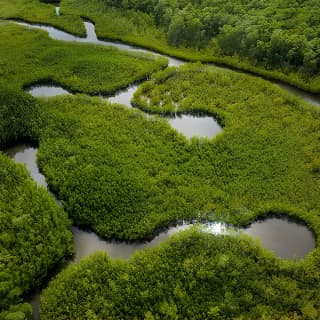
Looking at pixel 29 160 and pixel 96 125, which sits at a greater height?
pixel 96 125

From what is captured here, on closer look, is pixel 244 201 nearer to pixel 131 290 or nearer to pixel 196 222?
pixel 196 222

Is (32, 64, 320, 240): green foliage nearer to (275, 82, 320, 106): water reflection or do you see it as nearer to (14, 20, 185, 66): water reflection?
(275, 82, 320, 106): water reflection

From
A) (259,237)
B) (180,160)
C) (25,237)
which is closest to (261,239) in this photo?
(259,237)

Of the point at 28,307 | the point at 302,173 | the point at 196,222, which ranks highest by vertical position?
the point at 302,173

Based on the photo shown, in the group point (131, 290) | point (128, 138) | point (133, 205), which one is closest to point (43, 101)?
point (128, 138)

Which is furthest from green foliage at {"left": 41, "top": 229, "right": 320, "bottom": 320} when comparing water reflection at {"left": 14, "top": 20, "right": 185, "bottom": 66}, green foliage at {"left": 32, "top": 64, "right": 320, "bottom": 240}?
water reflection at {"left": 14, "top": 20, "right": 185, "bottom": 66}

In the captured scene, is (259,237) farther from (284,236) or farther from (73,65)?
(73,65)

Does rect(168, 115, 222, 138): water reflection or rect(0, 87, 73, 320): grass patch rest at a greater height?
rect(168, 115, 222, 138): water reflection

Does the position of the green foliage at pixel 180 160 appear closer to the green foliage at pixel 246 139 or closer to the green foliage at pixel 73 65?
the green foliage at pixel 246 139

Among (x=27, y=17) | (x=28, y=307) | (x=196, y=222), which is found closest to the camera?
(x=28, y=307)
